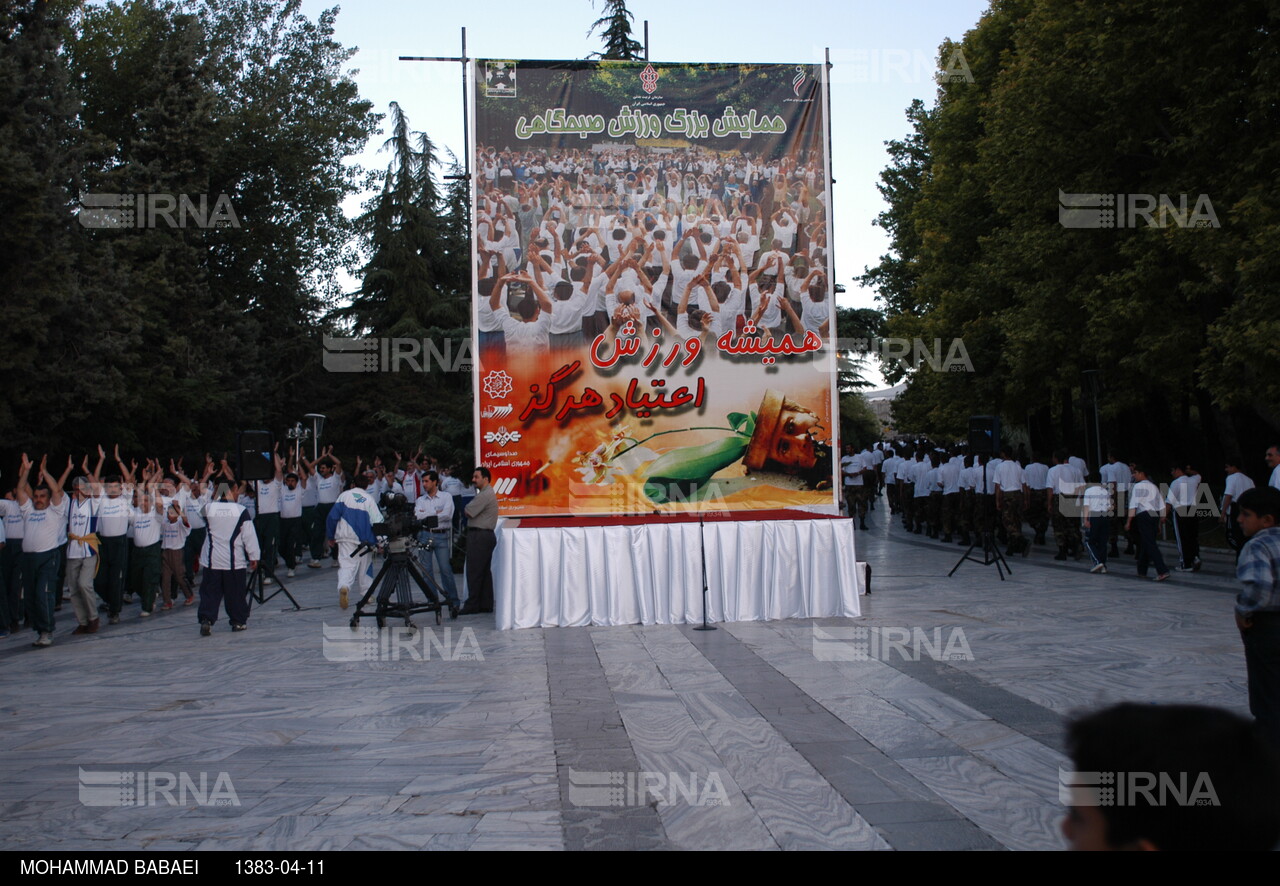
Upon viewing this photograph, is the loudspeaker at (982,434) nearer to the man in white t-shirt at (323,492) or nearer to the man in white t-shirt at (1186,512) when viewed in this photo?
the man in white t-shirt at (1186,512)

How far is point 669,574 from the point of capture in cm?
1304

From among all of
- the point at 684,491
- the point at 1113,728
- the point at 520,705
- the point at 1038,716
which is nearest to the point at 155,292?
the point at 684,491

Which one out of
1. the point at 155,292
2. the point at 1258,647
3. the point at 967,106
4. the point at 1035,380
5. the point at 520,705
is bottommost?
the point at 520,705

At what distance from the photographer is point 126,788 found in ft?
20.0

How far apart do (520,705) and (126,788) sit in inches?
117

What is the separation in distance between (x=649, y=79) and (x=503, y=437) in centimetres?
533

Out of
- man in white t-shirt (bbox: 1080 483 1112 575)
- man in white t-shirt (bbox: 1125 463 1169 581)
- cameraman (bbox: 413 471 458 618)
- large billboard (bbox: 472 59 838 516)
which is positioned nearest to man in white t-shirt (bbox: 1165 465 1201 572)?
man in white t-shirt (bbox: 1125 463 1169 581)

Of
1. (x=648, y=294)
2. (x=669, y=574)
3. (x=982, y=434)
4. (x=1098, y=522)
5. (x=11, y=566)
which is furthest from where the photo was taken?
(x=982, y=434)

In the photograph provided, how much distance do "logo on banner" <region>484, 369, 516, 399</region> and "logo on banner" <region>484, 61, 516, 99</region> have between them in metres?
3.78

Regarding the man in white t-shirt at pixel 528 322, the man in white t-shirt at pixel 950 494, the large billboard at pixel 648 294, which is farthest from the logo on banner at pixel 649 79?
the man in white t-shirt at pixel 950 494

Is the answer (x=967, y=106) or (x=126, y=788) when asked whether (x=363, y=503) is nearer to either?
(x=126, y=788)

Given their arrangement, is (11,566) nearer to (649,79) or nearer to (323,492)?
(323,492)

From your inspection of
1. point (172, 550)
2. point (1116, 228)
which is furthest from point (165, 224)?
point (1116, 228)

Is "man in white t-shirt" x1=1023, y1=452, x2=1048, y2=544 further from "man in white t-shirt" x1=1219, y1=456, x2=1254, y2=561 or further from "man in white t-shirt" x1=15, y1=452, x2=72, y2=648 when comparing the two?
"man in white t-shirt" x1=15, y1=452, x2=72, y2=648
